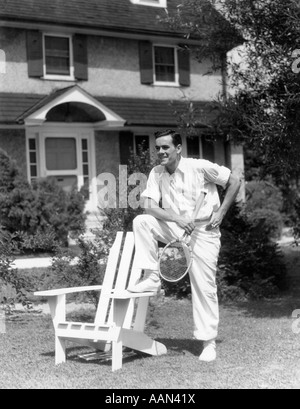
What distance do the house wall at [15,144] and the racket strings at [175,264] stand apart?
12.3 m

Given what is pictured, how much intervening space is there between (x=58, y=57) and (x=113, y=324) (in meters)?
15.1

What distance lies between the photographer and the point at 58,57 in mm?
20031

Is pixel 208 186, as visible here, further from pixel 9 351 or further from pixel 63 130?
pixel 63 130

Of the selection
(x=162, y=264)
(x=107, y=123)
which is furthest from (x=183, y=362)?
(x=107, y=123)

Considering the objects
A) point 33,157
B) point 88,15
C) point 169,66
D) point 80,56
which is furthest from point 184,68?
point 33,157

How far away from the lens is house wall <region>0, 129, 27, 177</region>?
18641mm

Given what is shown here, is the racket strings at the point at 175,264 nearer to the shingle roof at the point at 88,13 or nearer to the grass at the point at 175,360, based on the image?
the grass at the point at 175,360

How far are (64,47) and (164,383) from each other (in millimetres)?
16011

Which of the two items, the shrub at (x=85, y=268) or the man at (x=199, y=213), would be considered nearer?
the man at (x=199, y=213)

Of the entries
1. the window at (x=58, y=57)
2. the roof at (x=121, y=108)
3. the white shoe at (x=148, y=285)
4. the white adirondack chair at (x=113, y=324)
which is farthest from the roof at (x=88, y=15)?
the white shoe at (x=148, y=285)

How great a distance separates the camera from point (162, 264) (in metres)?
6.82

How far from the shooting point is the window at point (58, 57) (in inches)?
778

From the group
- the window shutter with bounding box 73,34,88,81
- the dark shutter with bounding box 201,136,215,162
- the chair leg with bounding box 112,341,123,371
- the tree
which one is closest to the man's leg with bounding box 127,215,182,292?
the chair leg with bounding box 112,341,123,371

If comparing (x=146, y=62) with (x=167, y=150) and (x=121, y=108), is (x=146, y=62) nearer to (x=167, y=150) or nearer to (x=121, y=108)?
(x=121, y=108)
